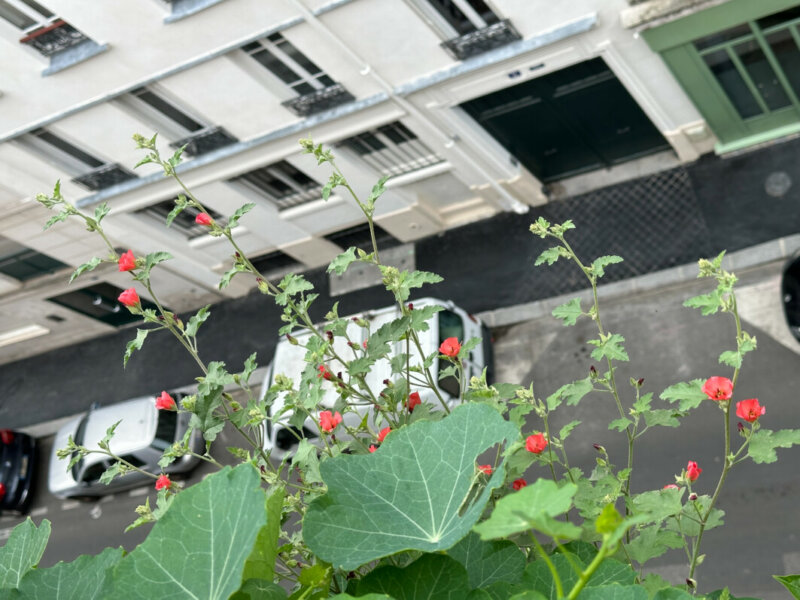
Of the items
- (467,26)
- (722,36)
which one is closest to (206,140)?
(467,26)

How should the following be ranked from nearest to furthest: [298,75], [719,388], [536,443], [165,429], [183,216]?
[719,388] < [536,443] < [298,75] < [165,429] < [183,216]

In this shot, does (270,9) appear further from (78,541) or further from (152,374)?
(78,541)

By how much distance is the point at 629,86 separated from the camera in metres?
16.1

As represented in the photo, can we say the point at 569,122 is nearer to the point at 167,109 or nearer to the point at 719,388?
the point at 167,109

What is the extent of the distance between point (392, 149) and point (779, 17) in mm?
7130

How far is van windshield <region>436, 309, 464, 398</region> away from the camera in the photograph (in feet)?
52.6

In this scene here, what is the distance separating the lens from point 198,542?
2947mm

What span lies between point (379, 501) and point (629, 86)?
14.2 metres

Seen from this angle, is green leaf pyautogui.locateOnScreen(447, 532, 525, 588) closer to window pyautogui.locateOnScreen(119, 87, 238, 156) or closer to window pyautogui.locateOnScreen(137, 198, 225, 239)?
window pyautogui.locateOnScreen(119, 87, 238, 156)

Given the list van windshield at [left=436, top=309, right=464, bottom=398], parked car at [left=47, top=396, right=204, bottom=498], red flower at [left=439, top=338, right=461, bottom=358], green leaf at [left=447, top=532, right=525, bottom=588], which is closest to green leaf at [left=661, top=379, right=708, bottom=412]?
red flower at [left=439, top=338, right=461, bottom=358]

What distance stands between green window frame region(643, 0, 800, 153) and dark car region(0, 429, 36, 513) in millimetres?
15954

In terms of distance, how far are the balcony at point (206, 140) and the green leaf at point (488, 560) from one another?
1444cm

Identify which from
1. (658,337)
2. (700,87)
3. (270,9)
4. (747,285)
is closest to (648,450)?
(658,337)

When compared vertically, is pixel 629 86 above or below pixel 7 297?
above
